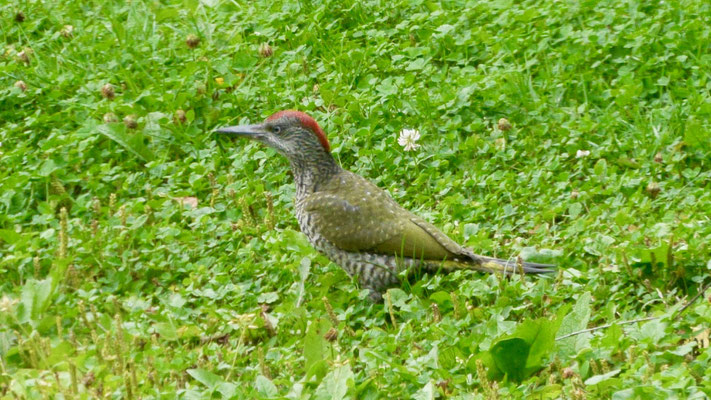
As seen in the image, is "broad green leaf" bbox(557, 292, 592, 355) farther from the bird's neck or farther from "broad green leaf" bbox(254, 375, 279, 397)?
the bird's neck

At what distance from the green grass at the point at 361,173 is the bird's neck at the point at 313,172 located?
27 centimetres

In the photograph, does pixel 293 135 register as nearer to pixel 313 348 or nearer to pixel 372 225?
pixel 372 225

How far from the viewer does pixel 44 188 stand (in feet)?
26.1

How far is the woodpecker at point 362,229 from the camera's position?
645 centimetres

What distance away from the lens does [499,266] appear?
20.8 ft

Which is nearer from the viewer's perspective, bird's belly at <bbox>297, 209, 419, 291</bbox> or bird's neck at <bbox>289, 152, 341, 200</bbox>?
bird's belly at <bbox>297, 209, 419, 291</bbox>

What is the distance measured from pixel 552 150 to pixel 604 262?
1471 millimetres

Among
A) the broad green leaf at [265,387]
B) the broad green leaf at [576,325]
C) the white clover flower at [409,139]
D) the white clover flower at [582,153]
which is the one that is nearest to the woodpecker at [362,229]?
the broad green leaf at [576,325]

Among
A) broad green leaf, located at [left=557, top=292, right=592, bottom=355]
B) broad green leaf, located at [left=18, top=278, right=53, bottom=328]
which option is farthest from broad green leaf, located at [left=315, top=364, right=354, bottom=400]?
broad green leaf, located at [left=18, top=278, right=53, bottom=328]

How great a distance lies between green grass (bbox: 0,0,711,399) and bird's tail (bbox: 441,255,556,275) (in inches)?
3.5

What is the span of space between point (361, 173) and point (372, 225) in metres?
1.25

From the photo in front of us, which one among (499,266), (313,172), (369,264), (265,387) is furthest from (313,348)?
(313,172)

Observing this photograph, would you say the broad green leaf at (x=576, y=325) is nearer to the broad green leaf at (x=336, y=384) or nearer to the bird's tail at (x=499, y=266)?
the bird's tail at (x=499, y=266)

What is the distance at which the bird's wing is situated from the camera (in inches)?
256
